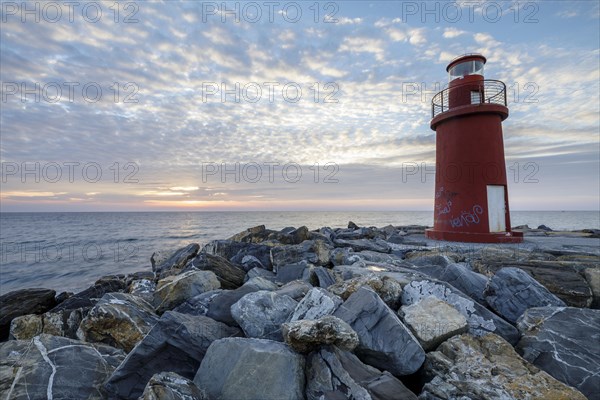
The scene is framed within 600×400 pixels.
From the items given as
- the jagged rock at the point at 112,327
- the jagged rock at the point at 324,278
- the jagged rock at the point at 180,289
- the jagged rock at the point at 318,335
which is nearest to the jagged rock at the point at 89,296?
the jagged rock at the point at 180,289

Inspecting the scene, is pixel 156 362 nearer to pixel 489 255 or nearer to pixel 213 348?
pixel 213 348

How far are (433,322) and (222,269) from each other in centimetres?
432

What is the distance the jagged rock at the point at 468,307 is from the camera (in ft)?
12.1

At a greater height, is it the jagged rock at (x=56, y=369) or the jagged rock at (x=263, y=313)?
the jagged rock at (x=263, y=313)

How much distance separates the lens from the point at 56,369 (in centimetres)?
302

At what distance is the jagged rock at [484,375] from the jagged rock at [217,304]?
2.38 m

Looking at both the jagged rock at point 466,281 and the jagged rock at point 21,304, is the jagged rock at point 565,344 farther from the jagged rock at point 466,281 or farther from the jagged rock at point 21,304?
the jagged rock at point 21,304

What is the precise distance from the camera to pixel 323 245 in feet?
25.1

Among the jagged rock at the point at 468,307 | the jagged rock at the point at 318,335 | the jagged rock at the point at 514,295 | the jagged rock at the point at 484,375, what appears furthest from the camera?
the jagged rock at the point at 514,295

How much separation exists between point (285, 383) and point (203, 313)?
7.47ft

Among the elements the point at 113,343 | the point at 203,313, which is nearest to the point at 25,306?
the point at 113,343

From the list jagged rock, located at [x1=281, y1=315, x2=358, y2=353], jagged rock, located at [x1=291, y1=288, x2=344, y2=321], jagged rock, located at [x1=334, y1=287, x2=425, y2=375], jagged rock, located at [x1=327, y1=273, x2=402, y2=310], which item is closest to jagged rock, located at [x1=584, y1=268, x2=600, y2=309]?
jagged rock, located at [x1=327, y1=273, x2=402, y2=310]

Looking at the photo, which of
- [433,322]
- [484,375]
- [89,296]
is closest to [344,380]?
[484,375]

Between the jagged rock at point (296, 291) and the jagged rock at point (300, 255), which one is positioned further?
the jagged rock at point (300, 255)
